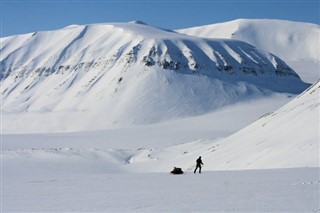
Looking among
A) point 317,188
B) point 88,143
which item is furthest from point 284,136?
point 88,143

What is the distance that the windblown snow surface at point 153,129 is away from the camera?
21.8 meters

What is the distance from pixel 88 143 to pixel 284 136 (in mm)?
51172

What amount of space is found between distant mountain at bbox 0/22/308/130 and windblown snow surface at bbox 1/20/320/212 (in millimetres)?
480

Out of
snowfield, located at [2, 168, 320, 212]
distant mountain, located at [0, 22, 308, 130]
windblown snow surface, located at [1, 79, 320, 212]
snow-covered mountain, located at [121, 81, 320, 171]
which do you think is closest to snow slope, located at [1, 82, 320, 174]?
snow-covered mountain, located at [121, 81, 320, 171]

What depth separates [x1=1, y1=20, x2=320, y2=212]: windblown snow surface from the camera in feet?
71.7

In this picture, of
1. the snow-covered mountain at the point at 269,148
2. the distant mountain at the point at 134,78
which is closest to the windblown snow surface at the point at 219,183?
the snow-covered mountain at the point at 269,148

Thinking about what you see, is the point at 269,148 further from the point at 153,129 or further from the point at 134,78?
the point at 134,78

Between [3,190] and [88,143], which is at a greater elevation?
[88,143]

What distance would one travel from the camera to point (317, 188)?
21.3m

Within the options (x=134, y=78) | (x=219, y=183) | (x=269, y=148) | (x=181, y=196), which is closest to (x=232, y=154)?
(x=269, y=148)

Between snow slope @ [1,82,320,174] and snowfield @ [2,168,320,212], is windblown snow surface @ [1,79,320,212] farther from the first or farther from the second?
snow slope @ [1,82,320,174]

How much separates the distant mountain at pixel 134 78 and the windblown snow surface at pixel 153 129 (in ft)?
1.58

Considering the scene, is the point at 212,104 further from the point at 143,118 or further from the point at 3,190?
the point at 3,190

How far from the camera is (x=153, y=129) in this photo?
116 meters
